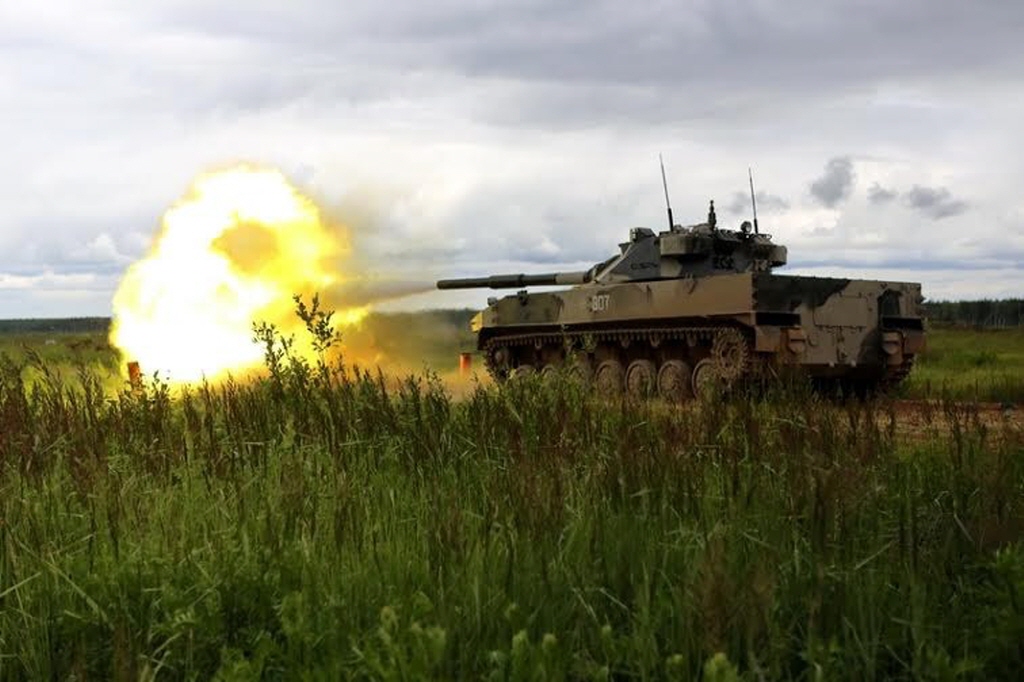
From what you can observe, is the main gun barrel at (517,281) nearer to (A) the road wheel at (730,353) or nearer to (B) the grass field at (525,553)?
(A) the road wheel at (730,353)

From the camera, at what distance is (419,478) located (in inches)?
271

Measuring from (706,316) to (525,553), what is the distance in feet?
47.1

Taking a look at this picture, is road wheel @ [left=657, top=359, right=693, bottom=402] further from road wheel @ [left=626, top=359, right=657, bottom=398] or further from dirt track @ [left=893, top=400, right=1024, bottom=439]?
dirt track @ [left=893, top=400, right=1024, bottom=439]

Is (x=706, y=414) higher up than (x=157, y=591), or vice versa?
(x=706, y=414)

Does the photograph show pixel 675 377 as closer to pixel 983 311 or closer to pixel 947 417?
pixel 947 417

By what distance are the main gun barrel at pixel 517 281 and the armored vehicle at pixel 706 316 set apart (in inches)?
1.0

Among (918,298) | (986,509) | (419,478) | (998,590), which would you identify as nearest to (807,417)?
(986,509)

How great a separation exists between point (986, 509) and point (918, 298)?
16238 mm

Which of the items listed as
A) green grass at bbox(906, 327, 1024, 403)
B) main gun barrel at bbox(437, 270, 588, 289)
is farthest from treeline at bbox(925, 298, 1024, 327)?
main gun barrel at bbox(437, 270, 588, 289)

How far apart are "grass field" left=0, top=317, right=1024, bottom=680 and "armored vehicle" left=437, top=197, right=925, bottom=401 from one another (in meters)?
10.3

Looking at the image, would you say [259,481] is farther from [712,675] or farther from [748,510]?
[712,675]

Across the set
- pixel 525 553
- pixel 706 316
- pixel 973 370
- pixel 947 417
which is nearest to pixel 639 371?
pixel 706 316

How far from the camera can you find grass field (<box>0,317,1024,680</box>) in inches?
157

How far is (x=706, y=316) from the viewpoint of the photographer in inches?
733
